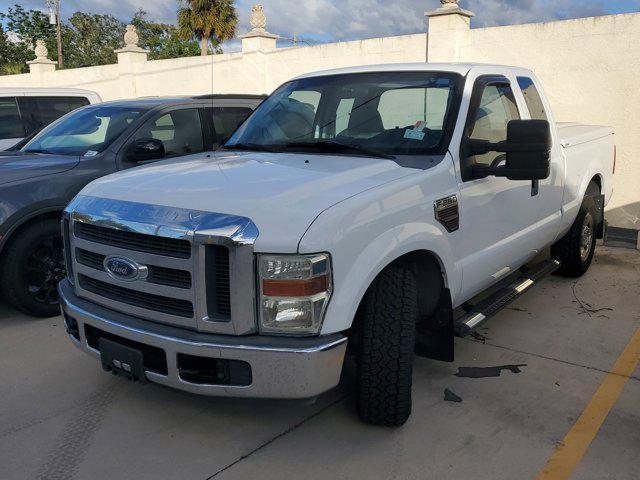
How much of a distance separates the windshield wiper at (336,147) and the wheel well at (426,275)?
1.96 feet

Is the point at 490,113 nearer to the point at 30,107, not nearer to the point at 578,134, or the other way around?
the point at 578,134

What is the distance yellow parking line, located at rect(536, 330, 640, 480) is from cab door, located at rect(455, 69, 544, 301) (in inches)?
37.2

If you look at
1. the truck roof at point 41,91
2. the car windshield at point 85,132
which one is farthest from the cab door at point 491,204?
the truck roof at point 41,91

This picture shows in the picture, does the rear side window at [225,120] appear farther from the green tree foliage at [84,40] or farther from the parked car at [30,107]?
the green tree foliage at [84,40]

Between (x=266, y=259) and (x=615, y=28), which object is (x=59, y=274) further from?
(x=615, y=28)

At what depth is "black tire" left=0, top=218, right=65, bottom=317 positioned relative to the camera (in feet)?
15.5

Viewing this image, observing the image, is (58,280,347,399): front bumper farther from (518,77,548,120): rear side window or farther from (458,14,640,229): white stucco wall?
(458,14,640,229): white stucco wall

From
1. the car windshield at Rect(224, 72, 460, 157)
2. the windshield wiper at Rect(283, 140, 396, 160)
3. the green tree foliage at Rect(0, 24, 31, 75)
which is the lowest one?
the windshield wiper at Rect(283, 140, 396, 160)

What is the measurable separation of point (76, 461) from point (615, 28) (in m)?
8.15

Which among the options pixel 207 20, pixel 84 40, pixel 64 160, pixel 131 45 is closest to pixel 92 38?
pixel 84 40

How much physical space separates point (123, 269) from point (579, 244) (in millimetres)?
4380

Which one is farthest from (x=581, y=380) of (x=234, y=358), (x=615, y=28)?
(x=615, y=28)

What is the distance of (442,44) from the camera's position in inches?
384

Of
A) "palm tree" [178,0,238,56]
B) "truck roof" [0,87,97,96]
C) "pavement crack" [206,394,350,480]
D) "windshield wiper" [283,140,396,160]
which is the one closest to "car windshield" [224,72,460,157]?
"windshield wiper" [283,140,396,160]
